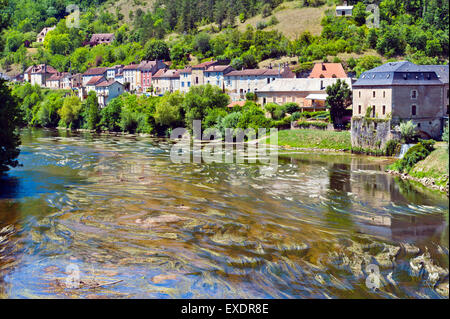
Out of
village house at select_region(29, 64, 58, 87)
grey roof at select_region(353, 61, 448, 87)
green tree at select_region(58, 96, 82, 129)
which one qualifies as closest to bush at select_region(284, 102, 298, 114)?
grey roof at select_region(353, 61, 448, 87)

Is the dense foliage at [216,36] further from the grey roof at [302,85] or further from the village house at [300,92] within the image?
the village house at [300,92]

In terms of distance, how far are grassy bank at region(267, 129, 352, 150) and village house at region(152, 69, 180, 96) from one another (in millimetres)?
36778

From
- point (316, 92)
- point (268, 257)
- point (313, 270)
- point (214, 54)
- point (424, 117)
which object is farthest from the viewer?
point (214, 54)

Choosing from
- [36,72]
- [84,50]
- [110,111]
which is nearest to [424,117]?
[110,111]

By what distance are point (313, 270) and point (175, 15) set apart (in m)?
118

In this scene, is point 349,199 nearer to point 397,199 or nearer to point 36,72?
point 397,199

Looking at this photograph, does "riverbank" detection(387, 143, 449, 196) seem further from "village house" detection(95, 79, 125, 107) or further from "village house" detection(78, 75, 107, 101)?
"village house" detection(78, 75, 107, 101)

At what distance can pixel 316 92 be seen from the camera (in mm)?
57219

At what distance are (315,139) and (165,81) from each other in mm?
44002

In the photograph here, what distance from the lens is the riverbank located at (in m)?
28.5

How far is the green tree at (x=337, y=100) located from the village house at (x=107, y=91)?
46.3m

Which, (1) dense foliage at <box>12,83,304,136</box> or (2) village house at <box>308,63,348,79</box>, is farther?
(2) village house at <box>308,63,348,79</box>

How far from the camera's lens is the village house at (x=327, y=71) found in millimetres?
64875

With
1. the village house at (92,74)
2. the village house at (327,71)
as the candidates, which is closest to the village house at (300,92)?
the village house at (327,71)
